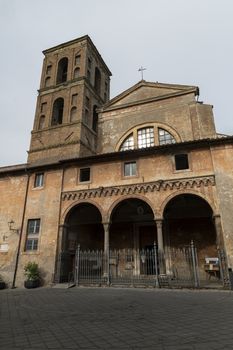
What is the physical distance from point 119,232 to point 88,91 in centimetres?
1634

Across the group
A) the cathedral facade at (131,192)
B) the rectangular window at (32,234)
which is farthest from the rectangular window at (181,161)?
the rectangular window at (32,234)

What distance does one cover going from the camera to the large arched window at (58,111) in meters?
27.3

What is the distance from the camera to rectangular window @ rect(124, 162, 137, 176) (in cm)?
1554

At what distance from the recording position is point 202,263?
52.1ft

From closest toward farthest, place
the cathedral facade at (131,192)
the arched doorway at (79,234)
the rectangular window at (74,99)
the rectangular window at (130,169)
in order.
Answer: the cathedral facade at (131,192) → the arched doorway at (79,234) → the rectangular window at (130,169) → the rectangular window at (74,99)

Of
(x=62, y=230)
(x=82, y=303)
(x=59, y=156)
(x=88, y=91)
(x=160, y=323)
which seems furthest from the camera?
(x=88, y=91)

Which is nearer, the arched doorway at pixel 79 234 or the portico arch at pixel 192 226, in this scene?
the arched doorway at pixel 79 234

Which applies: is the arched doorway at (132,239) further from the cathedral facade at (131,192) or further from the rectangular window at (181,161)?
the rectangular window at (181,161)

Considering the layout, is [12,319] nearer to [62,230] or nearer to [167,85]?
[62,230]

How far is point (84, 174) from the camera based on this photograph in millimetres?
16734

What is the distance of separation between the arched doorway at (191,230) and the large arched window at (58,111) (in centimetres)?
1642

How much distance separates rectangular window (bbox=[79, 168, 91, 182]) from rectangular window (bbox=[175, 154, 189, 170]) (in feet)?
17.8

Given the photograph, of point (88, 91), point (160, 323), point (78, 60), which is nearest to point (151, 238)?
point (160, 323)

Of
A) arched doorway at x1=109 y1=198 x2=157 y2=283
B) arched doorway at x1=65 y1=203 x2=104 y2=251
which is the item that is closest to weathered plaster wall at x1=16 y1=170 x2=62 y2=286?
arched doorway at x1=65 y1=203 x2=104 y2=251
